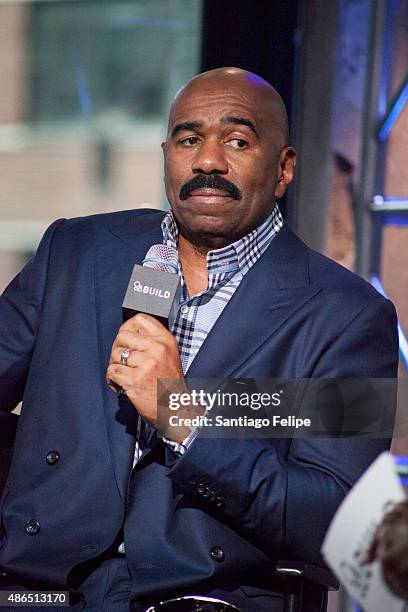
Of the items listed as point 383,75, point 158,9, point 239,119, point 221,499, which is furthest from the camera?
point 158,9

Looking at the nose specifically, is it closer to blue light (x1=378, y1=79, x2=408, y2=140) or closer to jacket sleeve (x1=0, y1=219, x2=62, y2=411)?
jacket sleeve (x1=0, y1=219, x2=62, y2=411)

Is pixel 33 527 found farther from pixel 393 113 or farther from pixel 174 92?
pixel 174 92

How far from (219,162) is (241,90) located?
179mm

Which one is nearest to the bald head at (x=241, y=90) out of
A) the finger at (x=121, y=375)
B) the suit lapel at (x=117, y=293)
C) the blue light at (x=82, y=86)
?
the suit lapel at (x=117, y=293)

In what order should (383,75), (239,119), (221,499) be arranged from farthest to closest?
(383,75) < (239,119) < (221,499)

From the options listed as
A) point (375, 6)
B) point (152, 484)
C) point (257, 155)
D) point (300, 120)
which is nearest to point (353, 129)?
point (300, 120)

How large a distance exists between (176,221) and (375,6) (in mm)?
1265

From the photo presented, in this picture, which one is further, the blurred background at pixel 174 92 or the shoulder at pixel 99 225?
the blurred background at pixel 174 92

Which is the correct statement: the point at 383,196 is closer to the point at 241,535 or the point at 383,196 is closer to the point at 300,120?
the point at 300,120

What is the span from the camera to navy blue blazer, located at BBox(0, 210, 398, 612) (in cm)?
165

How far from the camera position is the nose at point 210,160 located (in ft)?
6.04

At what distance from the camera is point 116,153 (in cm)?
347

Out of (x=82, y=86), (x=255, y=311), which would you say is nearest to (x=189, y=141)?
(x=255, y=311)

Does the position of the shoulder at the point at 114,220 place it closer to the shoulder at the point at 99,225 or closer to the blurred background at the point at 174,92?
the shoulder at the point at 99,225
